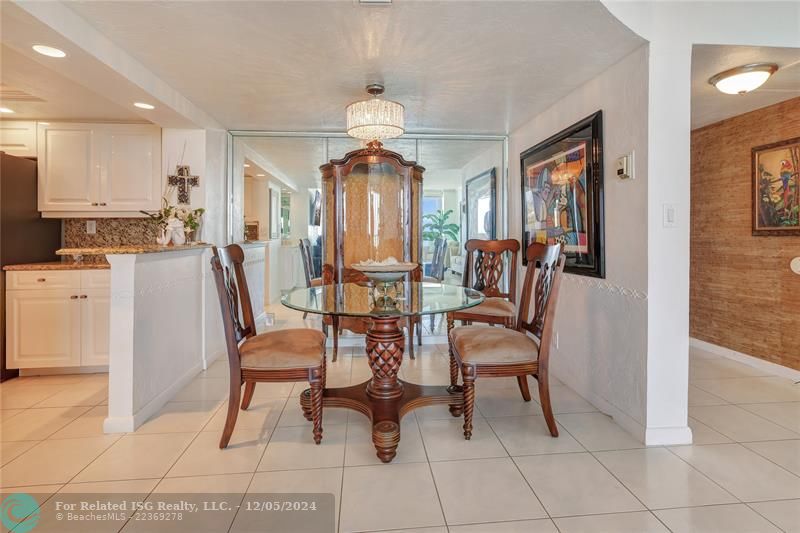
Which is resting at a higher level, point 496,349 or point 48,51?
point 48,51

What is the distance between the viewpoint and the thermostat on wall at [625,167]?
222 centimetres

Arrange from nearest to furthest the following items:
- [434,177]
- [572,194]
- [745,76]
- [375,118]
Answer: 1. [745,76]
2. [375,118]
3. [572,194]
4. [434,177]

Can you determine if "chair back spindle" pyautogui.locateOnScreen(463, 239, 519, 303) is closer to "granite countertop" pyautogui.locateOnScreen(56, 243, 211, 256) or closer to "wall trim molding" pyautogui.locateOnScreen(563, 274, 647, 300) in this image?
"wall trim molding" pyautogui.locateOnScreen(563, 274, 647, 300)

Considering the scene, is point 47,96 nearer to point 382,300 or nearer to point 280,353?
point 280,353

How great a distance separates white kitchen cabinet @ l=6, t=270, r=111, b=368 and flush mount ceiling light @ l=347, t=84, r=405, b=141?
7.44 ft

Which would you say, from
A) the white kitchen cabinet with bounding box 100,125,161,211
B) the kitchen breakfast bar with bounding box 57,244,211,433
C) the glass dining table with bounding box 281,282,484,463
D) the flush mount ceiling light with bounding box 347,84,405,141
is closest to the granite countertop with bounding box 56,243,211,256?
the kitchen breakfast bar with bounding box 57,244,211,433

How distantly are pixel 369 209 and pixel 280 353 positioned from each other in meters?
2.06

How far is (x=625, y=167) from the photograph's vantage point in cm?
225

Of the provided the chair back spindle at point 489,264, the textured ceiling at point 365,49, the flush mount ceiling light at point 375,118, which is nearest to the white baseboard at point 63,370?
the textured ceiling at point 365,49

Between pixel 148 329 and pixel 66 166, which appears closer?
pixel 148 329

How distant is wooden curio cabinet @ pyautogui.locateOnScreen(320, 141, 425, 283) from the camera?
375 centimetres

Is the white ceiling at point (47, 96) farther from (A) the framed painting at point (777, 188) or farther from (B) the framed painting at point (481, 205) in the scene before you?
(A) the framed painting at point (777, 188)

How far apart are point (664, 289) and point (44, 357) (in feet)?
13.9

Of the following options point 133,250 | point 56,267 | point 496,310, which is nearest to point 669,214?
point 496,310
